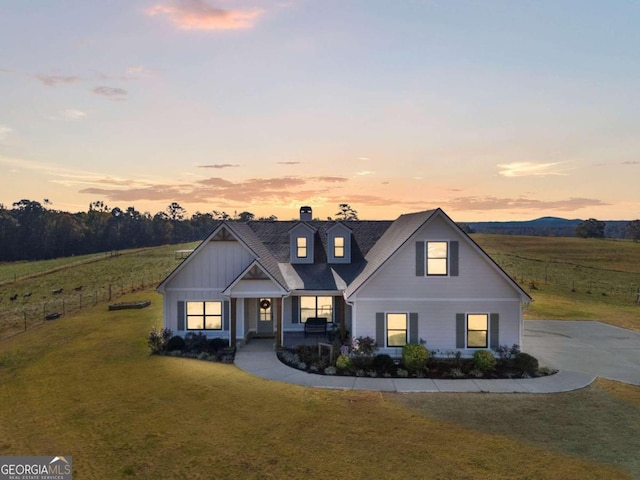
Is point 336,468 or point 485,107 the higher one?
point 485,107

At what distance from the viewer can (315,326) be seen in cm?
2100

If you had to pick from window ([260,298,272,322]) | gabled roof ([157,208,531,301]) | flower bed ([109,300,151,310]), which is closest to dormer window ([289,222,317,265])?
gabled roof ([157,208,531,301])

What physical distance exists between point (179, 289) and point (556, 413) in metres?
17.2

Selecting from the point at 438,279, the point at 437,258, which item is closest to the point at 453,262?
the point at 437,258

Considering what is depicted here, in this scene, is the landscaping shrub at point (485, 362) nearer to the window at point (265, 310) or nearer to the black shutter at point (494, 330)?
the black shutter at point (494, 330)

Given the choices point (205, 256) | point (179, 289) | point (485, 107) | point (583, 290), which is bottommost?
point (583, 290)

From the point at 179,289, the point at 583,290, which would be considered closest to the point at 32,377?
the point at 179,289

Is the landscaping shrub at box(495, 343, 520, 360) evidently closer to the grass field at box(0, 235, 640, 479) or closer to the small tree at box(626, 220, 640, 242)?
the grass field at box(0, 235, 640, 479)

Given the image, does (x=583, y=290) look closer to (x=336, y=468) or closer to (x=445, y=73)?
(x=445, y=73)

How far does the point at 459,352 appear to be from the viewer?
1725cm

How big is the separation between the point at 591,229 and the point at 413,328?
113 meters

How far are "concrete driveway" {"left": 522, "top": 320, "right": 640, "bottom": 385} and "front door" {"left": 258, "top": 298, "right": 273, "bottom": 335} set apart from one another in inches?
523

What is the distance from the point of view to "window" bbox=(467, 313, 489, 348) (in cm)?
1764

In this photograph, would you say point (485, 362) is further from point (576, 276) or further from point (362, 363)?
point (576, 276)
